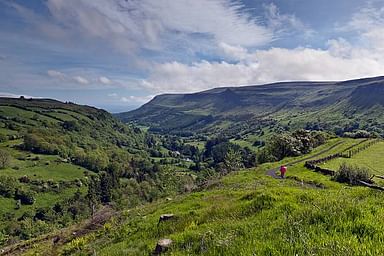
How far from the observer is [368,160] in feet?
194

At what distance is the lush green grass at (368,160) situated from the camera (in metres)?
52.0

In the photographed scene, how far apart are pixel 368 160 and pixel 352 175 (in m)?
23.3

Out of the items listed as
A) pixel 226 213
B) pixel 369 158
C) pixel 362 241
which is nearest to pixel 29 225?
pixel 369 158

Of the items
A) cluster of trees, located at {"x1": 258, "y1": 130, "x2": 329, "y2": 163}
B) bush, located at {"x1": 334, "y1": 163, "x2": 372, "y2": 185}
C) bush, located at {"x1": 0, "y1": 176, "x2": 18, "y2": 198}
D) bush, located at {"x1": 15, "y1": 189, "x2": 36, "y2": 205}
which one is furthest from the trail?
bush, located at {"x1": 0, "y1": 176, "x2": 18, "y2": 198}

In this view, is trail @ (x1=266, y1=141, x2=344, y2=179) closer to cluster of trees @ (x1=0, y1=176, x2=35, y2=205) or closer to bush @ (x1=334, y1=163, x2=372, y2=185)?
bush @ (x1=334, y1=163, x2=372, y2=185)

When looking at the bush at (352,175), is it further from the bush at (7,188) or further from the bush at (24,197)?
the bush at (7,188)

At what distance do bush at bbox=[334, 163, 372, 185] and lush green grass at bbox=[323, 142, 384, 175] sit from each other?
328 inches

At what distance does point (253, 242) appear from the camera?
710 cm

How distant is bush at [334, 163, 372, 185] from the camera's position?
39250 mm

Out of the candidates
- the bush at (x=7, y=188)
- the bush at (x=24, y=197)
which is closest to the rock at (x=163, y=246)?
the bush at (x=24, y=197)

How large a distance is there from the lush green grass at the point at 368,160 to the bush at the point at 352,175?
832cm

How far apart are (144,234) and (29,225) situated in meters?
137

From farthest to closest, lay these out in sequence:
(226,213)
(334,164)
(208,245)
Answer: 1. (334,164)
2. (226,213)
3. (208,245)

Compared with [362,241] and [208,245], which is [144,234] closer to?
[208,245]
